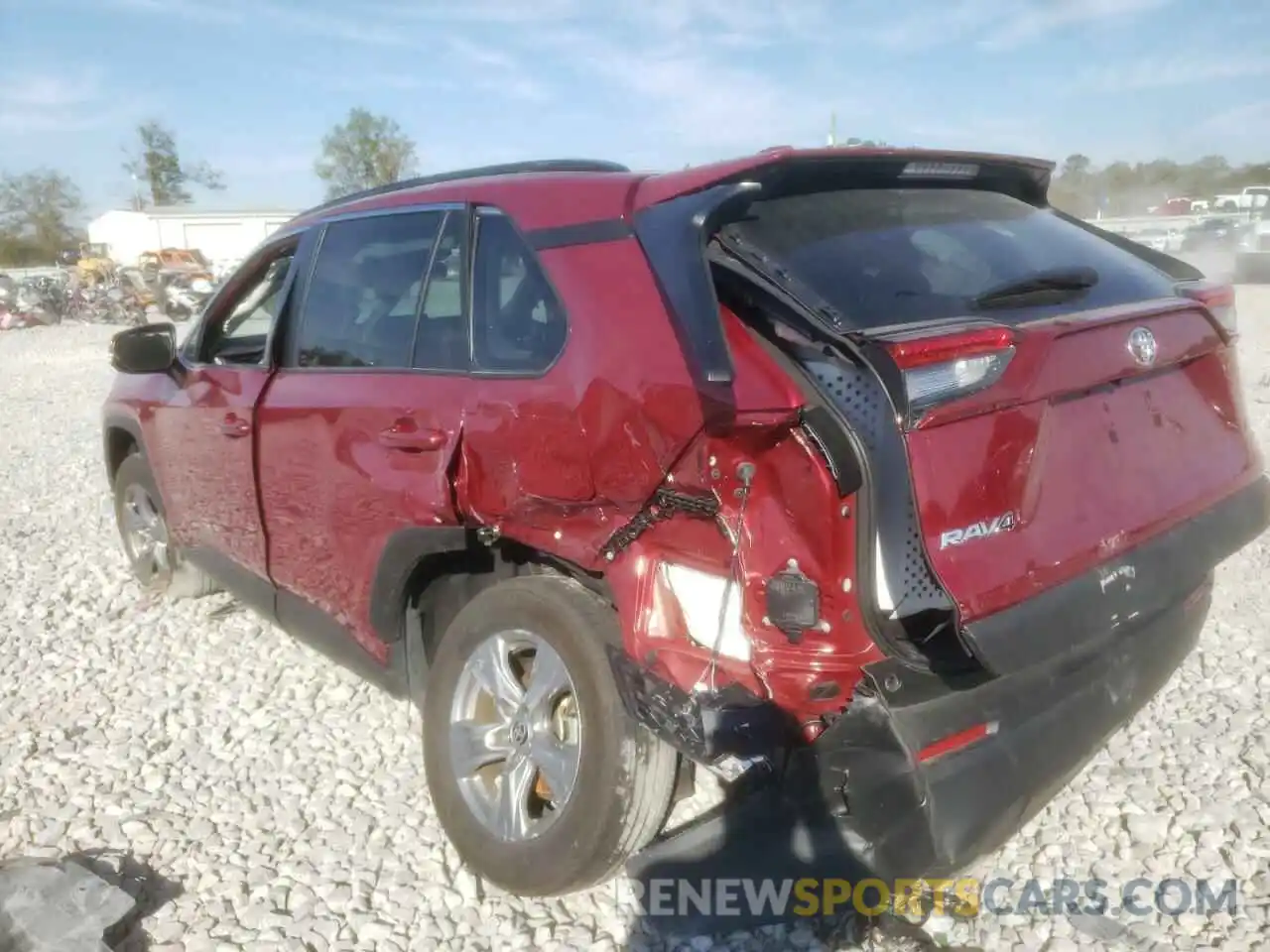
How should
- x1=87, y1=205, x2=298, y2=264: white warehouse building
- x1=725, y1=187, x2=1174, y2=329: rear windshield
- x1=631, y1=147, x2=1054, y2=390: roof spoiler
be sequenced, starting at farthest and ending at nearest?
x1=87, y1=205, x2=298, y2=264: white warehouse building → x1=725, y1=187, x2=1174, y2=329: rear windshield → x1=631, y1=147, x2=1054, y2=390: roof spoiler

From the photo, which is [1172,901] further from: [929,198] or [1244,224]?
[1244,224]

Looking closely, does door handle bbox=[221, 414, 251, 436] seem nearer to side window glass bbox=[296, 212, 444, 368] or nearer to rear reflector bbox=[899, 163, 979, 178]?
side window glass bbox=[296, 212, 444, 368]

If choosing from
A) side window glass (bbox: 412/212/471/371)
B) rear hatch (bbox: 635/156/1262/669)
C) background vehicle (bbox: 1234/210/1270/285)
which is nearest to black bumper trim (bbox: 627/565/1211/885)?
rear hatch (bbox: 635/156/1262/669)

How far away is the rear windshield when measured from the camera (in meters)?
2.33

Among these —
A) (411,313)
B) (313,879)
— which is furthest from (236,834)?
(411,313)

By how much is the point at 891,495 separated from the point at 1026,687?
638 millimetres

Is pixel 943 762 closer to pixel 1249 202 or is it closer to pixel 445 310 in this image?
pixel 445 310

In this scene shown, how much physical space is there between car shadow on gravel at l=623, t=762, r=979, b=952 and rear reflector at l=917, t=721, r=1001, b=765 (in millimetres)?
444

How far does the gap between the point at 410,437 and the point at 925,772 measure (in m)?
1.64

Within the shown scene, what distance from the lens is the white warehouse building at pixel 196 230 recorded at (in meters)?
58.3

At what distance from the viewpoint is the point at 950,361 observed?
2107 mm

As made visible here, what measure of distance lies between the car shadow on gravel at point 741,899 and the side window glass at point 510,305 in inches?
48.7

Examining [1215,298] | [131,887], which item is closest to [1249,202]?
[1215,298]

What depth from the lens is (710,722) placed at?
7.19 ft
